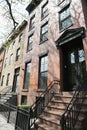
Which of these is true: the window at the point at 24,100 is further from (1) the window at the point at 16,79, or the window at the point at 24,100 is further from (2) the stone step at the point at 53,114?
(2) the stone step at the point at 53,114

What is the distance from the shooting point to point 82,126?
489cm

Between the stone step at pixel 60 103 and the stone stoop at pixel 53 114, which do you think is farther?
the stone step at pixel 60 103

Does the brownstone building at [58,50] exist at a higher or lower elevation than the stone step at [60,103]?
higher

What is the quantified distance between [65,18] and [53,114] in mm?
7291

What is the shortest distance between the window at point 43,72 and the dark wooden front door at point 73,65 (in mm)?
1884

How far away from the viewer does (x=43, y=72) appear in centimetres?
1092

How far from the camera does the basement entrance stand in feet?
26.9

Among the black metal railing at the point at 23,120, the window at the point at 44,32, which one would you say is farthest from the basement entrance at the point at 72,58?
the black metal railing at the point at 23,120

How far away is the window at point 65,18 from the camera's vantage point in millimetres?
9930

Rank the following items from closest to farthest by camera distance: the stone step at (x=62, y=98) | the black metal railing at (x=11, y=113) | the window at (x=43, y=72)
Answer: the stone step at (x=62, y=98) → the black metal railing at (x=11, y=113) → the window at (x=43, y=72)

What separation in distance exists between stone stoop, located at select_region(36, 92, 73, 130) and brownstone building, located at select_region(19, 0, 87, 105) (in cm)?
139

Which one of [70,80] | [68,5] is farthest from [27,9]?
[70,80]

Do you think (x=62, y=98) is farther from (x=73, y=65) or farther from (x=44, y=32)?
(x=44, y=32)

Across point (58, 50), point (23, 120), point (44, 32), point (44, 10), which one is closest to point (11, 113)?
point (23, 120)
